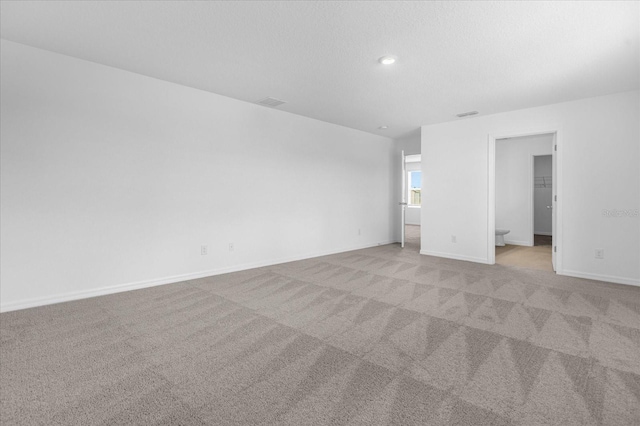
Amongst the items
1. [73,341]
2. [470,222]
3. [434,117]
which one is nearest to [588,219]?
[470,222]

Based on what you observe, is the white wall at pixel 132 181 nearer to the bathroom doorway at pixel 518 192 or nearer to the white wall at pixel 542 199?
the bathroom doorway at pixel 518 192

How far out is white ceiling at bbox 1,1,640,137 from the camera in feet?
7.75

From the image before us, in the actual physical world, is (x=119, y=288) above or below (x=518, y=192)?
below

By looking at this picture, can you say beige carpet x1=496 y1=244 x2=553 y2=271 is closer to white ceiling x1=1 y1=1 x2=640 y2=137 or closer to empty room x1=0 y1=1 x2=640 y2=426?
empty room x1=0 y1=1 x2=640 y2=426

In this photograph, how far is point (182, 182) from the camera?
404 cm

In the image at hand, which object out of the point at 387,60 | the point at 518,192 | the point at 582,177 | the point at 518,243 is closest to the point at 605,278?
the point at 582,177

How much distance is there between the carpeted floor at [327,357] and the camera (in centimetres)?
160

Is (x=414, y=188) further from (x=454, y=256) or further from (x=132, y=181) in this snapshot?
(x=132, y=181)

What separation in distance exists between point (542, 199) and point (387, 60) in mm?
7849

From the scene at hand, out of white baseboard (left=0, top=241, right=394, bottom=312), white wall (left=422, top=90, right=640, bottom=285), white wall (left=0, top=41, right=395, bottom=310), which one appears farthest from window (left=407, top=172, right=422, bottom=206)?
white baseboard (left=0, top=241, right=394, bottom=312)

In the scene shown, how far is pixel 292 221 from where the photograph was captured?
538 cm

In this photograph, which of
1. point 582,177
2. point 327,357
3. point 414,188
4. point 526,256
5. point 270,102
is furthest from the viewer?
point 414,188

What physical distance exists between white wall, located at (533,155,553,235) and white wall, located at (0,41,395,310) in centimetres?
693

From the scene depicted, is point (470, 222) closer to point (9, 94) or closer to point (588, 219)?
point (588, 219)
